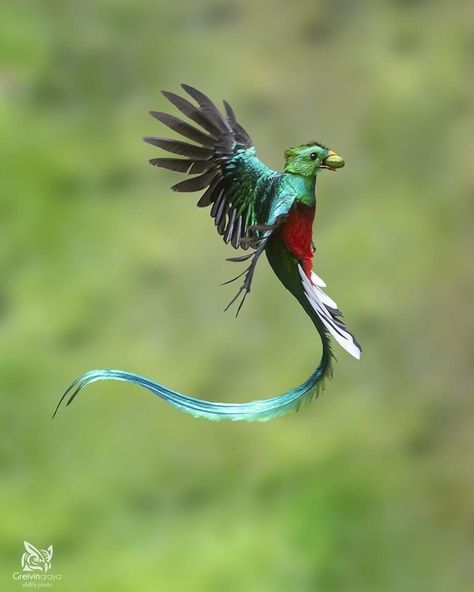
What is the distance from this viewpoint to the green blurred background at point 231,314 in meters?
1.04

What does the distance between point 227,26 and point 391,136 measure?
0.91 ft

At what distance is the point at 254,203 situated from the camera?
0.47 meters

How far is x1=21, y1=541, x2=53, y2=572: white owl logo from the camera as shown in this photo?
2.97ft

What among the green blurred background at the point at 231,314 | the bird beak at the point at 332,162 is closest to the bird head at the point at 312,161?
the bird beak at the point at 332,162

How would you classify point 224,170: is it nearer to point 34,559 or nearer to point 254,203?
point 254,203

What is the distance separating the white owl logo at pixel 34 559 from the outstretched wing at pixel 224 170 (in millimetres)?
554

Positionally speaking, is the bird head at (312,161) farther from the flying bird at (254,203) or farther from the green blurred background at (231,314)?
the green blurred background at (231,314)

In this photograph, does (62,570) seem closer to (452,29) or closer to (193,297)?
(193,297)

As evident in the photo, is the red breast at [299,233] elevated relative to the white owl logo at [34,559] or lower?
elevated

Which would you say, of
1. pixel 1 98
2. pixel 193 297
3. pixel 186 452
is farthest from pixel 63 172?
pixel 186 452

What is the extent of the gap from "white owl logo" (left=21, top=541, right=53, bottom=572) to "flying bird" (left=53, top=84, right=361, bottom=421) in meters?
0.49

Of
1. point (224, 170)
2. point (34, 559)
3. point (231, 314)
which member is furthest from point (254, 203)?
point (231, 314)

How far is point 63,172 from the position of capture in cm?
118

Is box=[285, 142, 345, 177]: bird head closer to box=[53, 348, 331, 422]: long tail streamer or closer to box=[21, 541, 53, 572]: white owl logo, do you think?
box=[53, 348, 331, 422]: long tail streamer
